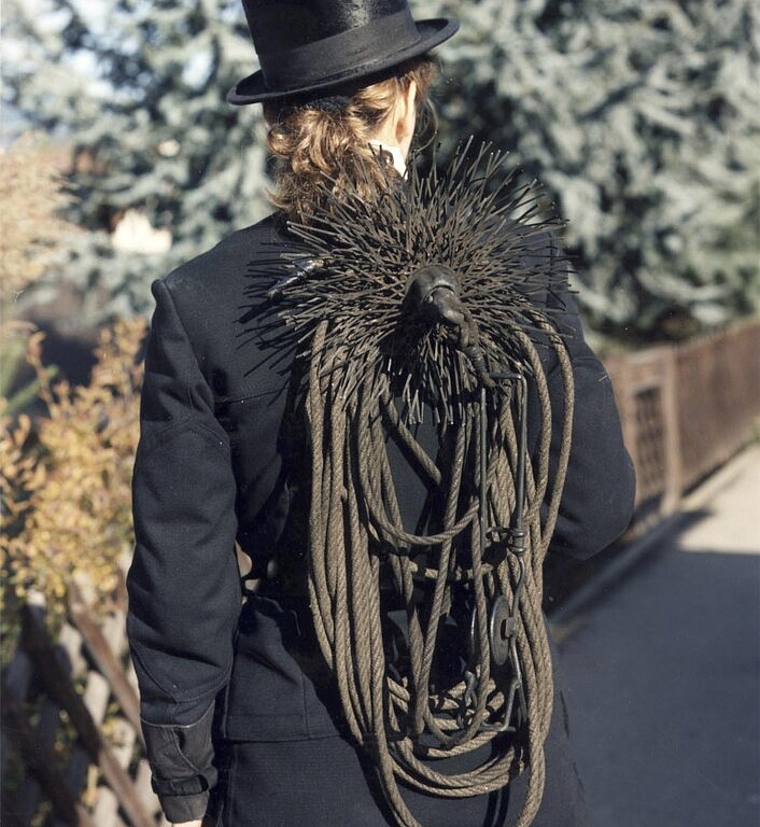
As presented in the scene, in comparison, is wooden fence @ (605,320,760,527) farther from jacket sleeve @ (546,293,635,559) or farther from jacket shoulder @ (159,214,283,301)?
jacket shoulder @ (159,214,283,301)

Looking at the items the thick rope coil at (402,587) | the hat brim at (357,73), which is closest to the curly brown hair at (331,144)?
the hat brim at (357,73)

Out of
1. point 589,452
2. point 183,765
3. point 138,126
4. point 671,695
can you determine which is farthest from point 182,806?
point 138,126

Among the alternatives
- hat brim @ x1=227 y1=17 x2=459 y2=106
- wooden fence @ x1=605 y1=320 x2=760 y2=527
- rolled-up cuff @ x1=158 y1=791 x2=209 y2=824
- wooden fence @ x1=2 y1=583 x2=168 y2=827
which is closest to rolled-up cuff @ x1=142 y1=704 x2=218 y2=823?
rolled-up cuff @ x1=158 y1=791 x2=209 y2=824

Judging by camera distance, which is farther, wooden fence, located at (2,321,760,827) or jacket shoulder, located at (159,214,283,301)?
wooden fence, located at (2,321,760,827)

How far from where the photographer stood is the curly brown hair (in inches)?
60.6

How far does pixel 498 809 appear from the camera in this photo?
5.11ft

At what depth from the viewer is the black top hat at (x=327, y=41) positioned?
1554 millimetres

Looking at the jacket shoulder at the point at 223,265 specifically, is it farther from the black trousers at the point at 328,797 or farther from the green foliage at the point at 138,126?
the green foliage at the point at 138,126

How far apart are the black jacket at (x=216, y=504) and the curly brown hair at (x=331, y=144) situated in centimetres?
9

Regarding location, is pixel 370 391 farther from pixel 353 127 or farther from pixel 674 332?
pixel 674 332

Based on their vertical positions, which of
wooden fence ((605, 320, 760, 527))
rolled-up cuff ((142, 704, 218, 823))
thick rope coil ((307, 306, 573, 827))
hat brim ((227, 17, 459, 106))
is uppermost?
hat brim ((227, 17, 459, 106))

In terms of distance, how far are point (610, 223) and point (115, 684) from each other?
4.67 meters

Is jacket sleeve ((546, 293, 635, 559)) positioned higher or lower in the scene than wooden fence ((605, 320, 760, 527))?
higher

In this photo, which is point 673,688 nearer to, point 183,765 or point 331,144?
point 183,765
